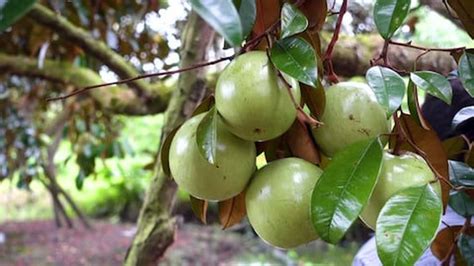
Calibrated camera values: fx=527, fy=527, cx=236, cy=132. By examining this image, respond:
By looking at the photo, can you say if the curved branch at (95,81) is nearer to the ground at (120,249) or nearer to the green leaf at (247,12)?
the green leaf at (247,12)

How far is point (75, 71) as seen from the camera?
4.66 ft

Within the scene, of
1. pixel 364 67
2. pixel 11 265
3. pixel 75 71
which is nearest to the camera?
pixel 364 67

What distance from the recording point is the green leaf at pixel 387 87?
30 centimetres

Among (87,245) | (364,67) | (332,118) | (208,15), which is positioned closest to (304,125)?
(332,118)

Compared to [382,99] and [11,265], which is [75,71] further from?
[11,265]

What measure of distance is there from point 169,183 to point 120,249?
100 inches

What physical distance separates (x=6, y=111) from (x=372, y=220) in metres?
1.76

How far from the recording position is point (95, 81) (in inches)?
54.7

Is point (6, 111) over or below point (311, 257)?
over

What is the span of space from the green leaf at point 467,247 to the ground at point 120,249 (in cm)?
259

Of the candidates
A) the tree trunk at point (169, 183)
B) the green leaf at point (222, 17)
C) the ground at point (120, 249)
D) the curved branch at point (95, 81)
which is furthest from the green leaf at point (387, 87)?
the ground at point (120, 249)

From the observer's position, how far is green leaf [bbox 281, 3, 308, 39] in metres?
0.31

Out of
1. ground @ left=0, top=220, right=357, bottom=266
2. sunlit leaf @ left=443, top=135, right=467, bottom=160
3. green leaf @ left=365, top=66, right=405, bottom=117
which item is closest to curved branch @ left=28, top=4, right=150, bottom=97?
sunlit leaf @ left=443, top=135, right=467, bottom=160

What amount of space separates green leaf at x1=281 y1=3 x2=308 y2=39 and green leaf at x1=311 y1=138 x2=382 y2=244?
0.25 feet
